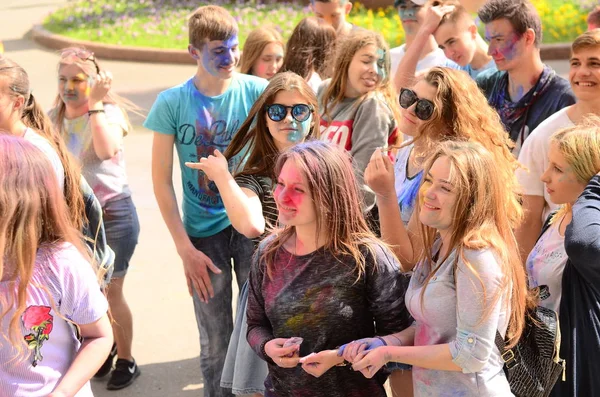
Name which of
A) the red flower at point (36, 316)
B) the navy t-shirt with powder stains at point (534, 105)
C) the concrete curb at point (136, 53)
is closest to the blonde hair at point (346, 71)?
the navy t-shirt with powder stains at point (534, 105)

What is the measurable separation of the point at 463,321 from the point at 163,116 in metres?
1.96

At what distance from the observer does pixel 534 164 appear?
375 centimetres

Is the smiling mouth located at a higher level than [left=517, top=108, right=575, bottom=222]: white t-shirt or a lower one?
higher

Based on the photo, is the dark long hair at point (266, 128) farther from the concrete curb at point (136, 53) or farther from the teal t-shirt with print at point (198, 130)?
the concrete curb at point (136, 53)

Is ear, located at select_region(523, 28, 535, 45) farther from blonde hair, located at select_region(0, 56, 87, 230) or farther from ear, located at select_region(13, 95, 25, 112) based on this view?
ear, located at select_region(13, 95, 25, 112)

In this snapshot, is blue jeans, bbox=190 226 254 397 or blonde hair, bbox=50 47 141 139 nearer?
blue jeans, bbox=190 226 254 397

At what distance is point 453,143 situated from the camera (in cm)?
285

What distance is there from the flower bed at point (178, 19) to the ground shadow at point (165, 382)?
8028mm

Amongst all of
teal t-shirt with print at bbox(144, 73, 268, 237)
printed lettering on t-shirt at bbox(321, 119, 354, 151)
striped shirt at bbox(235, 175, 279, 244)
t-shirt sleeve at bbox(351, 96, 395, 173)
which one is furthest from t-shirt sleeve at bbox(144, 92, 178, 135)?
t-shirt sleeve at bbox(351, 96, 395, 173)

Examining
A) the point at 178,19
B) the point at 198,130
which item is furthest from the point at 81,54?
the point at 178,19

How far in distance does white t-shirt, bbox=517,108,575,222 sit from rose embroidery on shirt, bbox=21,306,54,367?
7.09 feet

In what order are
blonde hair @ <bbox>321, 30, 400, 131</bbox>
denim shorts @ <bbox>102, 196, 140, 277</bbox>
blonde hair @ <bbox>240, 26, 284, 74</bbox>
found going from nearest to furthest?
blonde hair @ <bbox>321, 30, 400, 131</bbox> < denim shorts @ <bbox>102, 196, 140, 277</bbox> < blonde hair @ <bbox>240, 26, 284, 74</bbox>

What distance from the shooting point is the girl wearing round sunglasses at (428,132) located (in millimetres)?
3096

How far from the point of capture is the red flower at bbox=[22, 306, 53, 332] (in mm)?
2562
